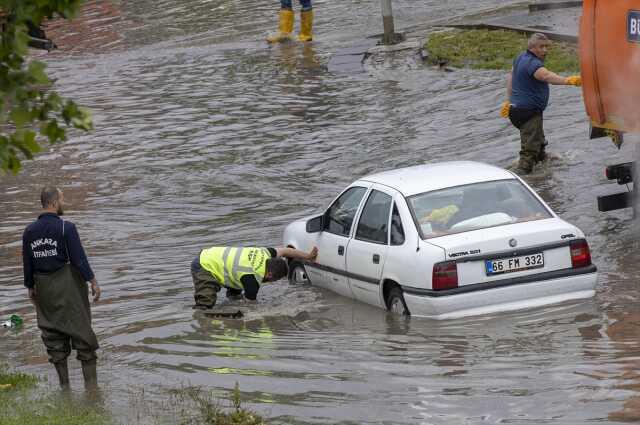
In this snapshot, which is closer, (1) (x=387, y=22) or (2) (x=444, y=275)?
(2) (x=444, y=275)

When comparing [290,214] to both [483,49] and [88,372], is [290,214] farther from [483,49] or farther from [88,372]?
[483,49]

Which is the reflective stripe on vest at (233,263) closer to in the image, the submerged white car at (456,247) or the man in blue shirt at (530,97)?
the submerged white car at (456,247)

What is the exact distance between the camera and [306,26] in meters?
31.8

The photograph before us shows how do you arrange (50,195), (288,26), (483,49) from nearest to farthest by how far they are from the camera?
1. (50,195)
2. (483,49)
3. (288,26)

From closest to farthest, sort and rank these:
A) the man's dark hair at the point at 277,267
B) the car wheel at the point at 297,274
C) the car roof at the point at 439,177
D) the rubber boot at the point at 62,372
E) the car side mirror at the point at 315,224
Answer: the rubber boot at the point at 62,372
the car roof at the point at 439,177
the car side mirror at the point at 315,224
the man's dark hair at the point at 277,267
the car wheel at the point at 297,274

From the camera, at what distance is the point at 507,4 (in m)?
32.5

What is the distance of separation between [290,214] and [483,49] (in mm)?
9880

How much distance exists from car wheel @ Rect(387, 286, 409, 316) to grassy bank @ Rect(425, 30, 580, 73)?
1211 cm

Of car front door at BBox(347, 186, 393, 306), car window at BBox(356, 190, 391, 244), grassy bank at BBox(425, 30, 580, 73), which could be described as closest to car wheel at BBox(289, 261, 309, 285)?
car front door at BBox(347, 186, 393, 306)

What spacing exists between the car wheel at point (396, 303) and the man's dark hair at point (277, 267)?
201cm

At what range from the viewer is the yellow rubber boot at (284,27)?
105ft

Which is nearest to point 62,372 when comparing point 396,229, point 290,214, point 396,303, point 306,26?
point 396,303

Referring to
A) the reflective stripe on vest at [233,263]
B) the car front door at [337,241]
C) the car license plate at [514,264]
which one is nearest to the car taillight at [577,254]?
the car license plate at [514,264]

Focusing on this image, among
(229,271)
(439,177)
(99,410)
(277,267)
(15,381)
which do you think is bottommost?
(277,267)
